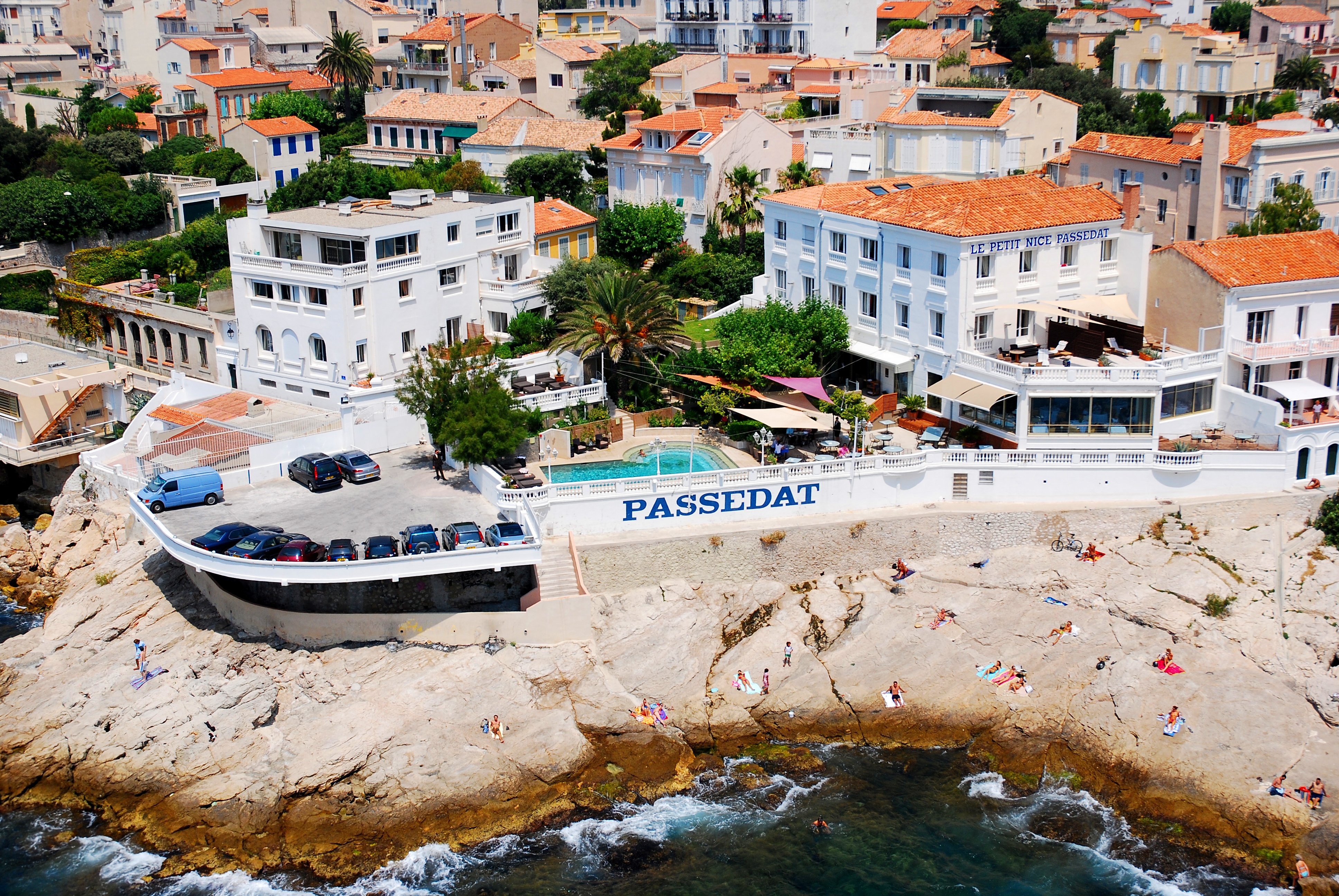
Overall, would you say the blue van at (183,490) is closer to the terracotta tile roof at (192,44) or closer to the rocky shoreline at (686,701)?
the rocky shoreline at (686,701)

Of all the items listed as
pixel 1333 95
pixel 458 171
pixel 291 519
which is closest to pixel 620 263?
pixel 458 171

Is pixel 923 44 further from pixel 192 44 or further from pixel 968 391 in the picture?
pixel 968 391

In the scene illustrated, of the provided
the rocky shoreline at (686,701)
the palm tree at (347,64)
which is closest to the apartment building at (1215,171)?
the rocky shoreline at (686,701)

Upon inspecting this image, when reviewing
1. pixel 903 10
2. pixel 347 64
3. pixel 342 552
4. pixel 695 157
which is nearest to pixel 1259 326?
pixel 695 157

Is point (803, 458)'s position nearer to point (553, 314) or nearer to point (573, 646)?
point (573, 646)

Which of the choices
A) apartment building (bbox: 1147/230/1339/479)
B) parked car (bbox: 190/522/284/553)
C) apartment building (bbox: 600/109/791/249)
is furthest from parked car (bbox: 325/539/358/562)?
apartment building (bbox: 600/109/791/249)

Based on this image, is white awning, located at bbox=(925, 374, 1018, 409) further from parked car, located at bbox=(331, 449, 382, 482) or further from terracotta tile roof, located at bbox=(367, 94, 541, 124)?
terracotta tile roof, located at bbox=(367, 94, 541, 124)
